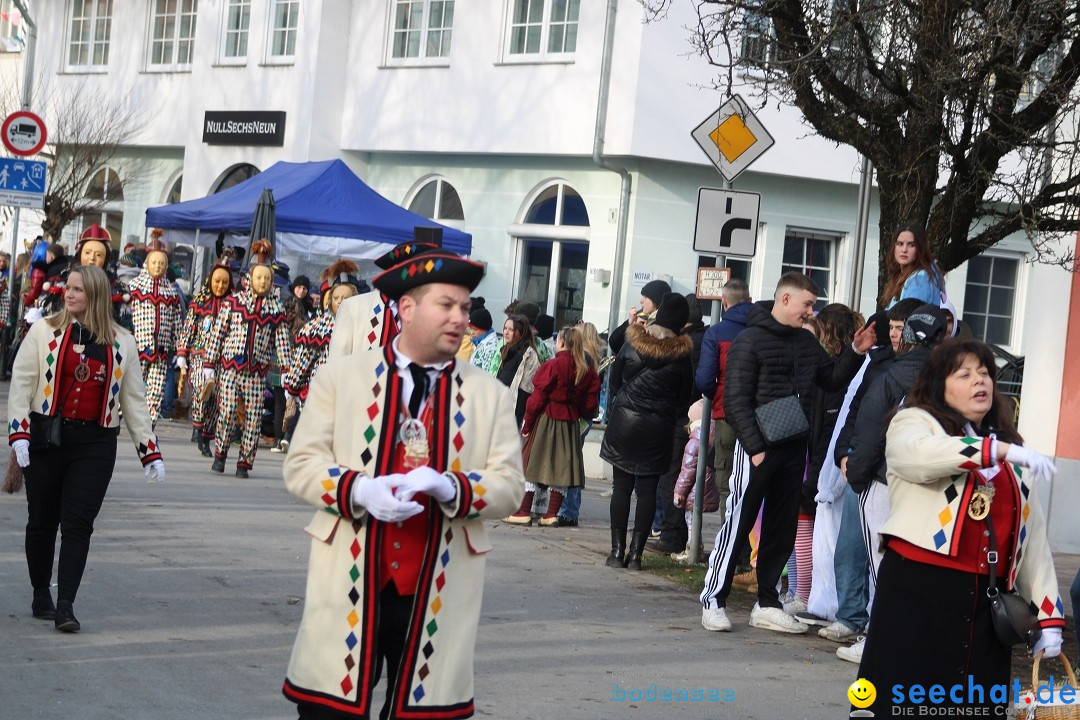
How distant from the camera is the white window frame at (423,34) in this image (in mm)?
26516

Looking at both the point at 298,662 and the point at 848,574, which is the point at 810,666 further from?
the point at 298,662

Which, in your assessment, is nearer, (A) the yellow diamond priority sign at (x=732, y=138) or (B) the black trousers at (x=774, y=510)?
(B) the black trousers at (x=774, y=510)

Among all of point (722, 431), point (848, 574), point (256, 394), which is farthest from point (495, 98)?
point (848, 574)

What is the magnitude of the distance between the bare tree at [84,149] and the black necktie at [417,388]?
27.2 meters

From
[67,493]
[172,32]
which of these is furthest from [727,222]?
[172,32]

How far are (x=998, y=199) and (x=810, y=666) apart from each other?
3.98 m

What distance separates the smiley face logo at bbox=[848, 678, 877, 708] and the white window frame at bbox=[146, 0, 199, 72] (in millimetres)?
26853

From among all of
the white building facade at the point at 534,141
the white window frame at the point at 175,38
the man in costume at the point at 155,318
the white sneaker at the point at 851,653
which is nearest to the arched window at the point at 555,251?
the white building facade at the point at 534,141

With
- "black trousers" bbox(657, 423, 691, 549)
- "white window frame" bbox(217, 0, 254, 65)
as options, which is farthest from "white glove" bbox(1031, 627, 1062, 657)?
"white window frame" bbox(217, 0, 254, 65)

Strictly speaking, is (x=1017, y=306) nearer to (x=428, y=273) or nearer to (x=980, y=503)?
(x=980, y=503)

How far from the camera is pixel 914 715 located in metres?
5.72

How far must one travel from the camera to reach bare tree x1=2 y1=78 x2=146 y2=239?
102ft

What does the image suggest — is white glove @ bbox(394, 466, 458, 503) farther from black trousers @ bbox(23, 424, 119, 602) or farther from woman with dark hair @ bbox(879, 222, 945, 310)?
woman with dark hair @ bbox(879, 222, 945, 310)

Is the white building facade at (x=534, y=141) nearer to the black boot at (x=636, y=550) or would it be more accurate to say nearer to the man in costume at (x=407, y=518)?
the black boot at (x=636, y=550)
